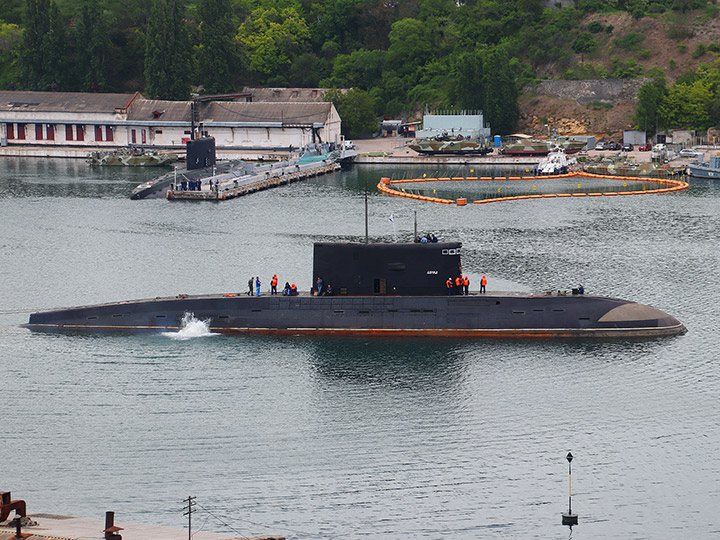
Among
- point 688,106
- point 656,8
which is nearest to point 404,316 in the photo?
point 688,106

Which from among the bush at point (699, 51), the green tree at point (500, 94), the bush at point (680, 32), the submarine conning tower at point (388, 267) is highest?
the bush at point (680, 32)

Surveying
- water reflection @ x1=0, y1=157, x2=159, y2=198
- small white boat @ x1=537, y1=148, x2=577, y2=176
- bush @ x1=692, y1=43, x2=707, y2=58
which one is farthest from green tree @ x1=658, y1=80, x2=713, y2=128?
water reflection @ x1=0, y1=157, x2=159, y2=198

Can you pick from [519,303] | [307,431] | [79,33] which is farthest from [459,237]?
[79,33]

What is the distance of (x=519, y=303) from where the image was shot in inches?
1703

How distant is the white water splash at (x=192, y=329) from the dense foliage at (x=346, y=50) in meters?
70.2

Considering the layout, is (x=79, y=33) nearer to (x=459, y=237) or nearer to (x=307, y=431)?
(x=459, y=237)

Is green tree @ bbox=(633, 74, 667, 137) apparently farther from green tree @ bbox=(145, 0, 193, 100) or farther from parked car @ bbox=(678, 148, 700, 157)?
green tree @ bbox=(145, 0, 193, 100)

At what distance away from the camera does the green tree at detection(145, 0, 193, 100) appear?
115 meters

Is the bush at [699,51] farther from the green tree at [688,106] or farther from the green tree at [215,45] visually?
the green tree at [215,45]

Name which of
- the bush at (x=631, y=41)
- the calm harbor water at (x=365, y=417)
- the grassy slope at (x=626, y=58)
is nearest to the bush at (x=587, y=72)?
the grassy slope at (x=626, y=58)

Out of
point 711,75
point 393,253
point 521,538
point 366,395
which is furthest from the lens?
point 711,75

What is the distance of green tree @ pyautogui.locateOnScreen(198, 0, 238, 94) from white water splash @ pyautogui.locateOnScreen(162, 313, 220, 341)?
77307 mm

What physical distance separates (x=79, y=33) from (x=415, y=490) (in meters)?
105

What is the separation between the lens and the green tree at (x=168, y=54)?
11494 cm
